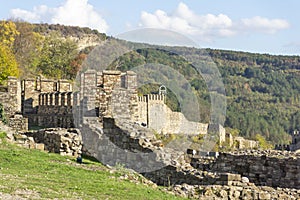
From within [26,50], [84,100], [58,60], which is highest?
[26,50]

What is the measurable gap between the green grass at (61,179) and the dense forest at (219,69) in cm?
3225

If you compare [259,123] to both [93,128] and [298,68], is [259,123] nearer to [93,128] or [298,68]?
[298,68]

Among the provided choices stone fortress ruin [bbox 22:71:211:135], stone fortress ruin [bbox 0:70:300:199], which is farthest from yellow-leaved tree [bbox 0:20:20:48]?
stone fortress ruin [bbox 0:70:300:199]

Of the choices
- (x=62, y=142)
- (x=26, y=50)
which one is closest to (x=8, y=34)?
(x=26, y=50)

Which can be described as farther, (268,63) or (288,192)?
(268,63)

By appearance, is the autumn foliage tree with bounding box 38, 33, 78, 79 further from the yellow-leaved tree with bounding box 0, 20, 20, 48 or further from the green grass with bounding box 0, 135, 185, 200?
the green grass with bounding box 0, 135, 185, 200

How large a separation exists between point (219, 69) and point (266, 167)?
126645 mm

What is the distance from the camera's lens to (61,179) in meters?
13.8

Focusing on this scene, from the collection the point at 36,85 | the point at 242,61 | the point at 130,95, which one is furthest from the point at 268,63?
the point at 130,95

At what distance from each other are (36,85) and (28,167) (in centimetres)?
2688

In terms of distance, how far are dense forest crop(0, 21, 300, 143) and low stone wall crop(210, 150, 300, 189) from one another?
1279 inches

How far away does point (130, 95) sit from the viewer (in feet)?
77.6

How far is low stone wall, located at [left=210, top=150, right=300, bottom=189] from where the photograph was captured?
17.0 m

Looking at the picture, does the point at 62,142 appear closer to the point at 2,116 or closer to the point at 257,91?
the point at 2,116
